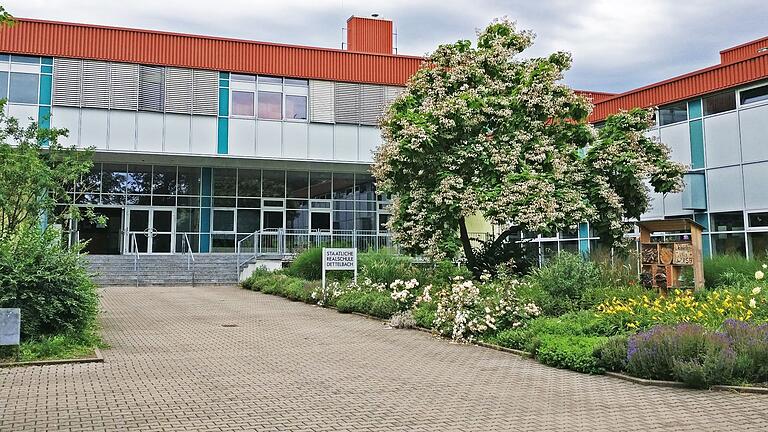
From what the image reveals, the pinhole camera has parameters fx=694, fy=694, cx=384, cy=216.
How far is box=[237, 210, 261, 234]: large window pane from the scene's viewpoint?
31.5 metres

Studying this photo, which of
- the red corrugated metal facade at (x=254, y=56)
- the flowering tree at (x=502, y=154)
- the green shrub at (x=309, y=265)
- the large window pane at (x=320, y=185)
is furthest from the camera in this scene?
the large window pane at (x=320, y=185)

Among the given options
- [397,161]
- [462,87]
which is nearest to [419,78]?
[462,87]

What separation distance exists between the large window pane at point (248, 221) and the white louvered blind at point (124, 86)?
6503 millimetres

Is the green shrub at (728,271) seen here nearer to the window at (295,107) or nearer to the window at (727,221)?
the window at (727,221)

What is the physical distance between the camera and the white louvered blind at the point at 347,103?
3171 cm

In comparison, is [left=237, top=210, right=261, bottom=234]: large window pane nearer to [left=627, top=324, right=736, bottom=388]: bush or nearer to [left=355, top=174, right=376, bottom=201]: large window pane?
[left=355, top=174, right=376, bottom=201]: large window pane

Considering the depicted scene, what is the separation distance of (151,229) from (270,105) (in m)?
7.51

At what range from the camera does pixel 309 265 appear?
23.1 m

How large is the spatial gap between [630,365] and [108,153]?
24.6 m

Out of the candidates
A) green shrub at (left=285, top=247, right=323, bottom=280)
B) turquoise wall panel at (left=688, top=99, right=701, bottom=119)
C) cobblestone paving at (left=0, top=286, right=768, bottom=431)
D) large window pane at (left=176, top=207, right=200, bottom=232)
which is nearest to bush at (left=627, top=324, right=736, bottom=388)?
cobblestone paving at (left=0, top=286, right=768, bottom=431)

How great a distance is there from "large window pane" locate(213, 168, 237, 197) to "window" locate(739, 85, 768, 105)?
20676 mm

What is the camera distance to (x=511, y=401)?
7598 mm

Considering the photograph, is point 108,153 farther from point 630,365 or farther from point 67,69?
point 630,365

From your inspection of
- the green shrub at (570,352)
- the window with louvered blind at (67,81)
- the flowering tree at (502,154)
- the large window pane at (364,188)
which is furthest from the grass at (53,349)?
the large window pane at (364,188)
